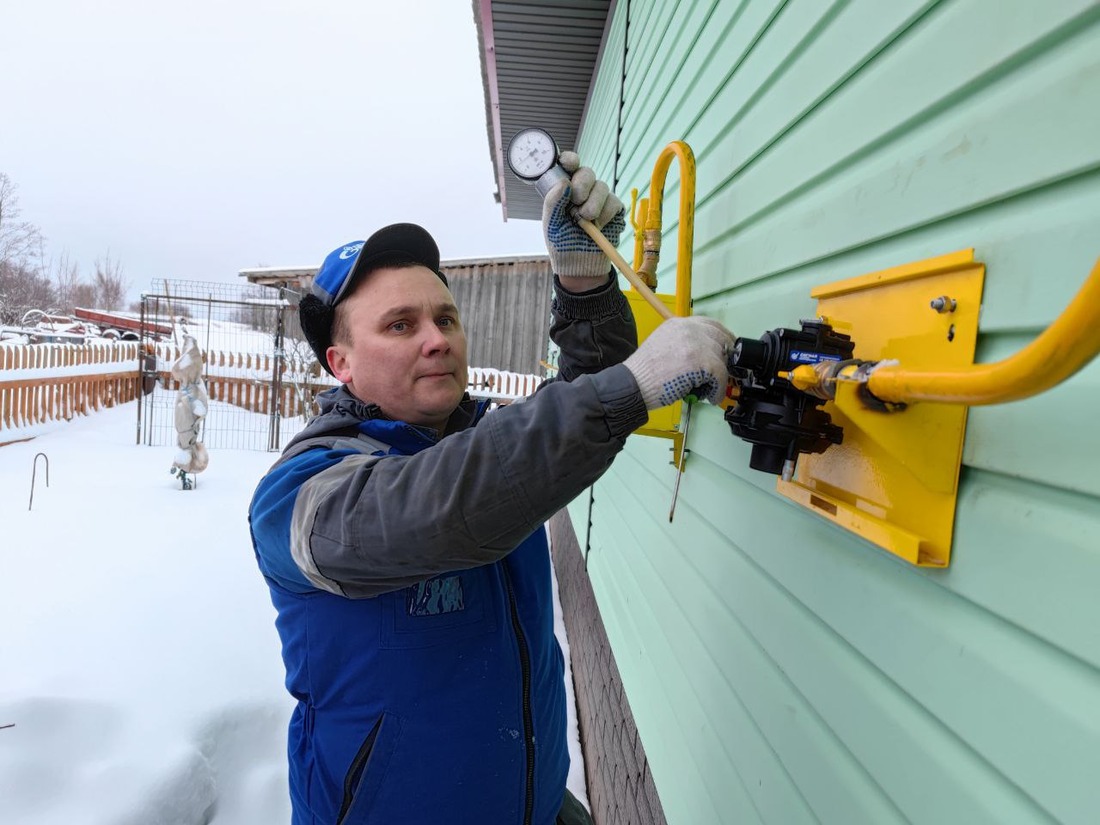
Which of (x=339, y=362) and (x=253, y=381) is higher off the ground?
(x=339, y=362)

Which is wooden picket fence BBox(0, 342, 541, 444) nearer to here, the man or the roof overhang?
the roof overhang

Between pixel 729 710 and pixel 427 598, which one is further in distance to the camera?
pixel 729 710

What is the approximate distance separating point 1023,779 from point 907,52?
120 cm

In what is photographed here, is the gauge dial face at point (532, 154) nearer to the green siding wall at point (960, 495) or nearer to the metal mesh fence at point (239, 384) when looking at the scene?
the green siding wall at point (960, 495)

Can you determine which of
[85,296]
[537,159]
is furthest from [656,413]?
[85,296]

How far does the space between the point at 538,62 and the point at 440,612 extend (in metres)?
6.25

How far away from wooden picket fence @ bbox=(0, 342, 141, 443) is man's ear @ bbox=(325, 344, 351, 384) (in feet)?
39.7

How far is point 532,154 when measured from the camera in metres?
1.83

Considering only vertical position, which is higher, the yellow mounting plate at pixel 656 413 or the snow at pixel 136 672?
the yellow mounting plate at pixel 656 413

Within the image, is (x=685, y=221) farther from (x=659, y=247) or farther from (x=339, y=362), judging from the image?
(x=339, y=362)

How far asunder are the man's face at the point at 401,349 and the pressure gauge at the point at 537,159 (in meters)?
0.47

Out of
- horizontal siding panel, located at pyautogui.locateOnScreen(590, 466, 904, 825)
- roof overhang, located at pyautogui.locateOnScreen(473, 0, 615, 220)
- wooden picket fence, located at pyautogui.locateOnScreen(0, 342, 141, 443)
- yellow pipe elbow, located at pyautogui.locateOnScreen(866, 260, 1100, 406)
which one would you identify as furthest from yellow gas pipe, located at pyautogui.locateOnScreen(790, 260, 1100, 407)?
wooden picket fence, located at pyautogui.locateOnScreen(0, 342, 141, 443)

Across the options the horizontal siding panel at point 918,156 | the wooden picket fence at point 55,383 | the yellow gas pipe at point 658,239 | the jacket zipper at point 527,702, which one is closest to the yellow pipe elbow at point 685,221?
the yellow gas pipe at point 658,239

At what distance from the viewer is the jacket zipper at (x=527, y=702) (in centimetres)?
156
